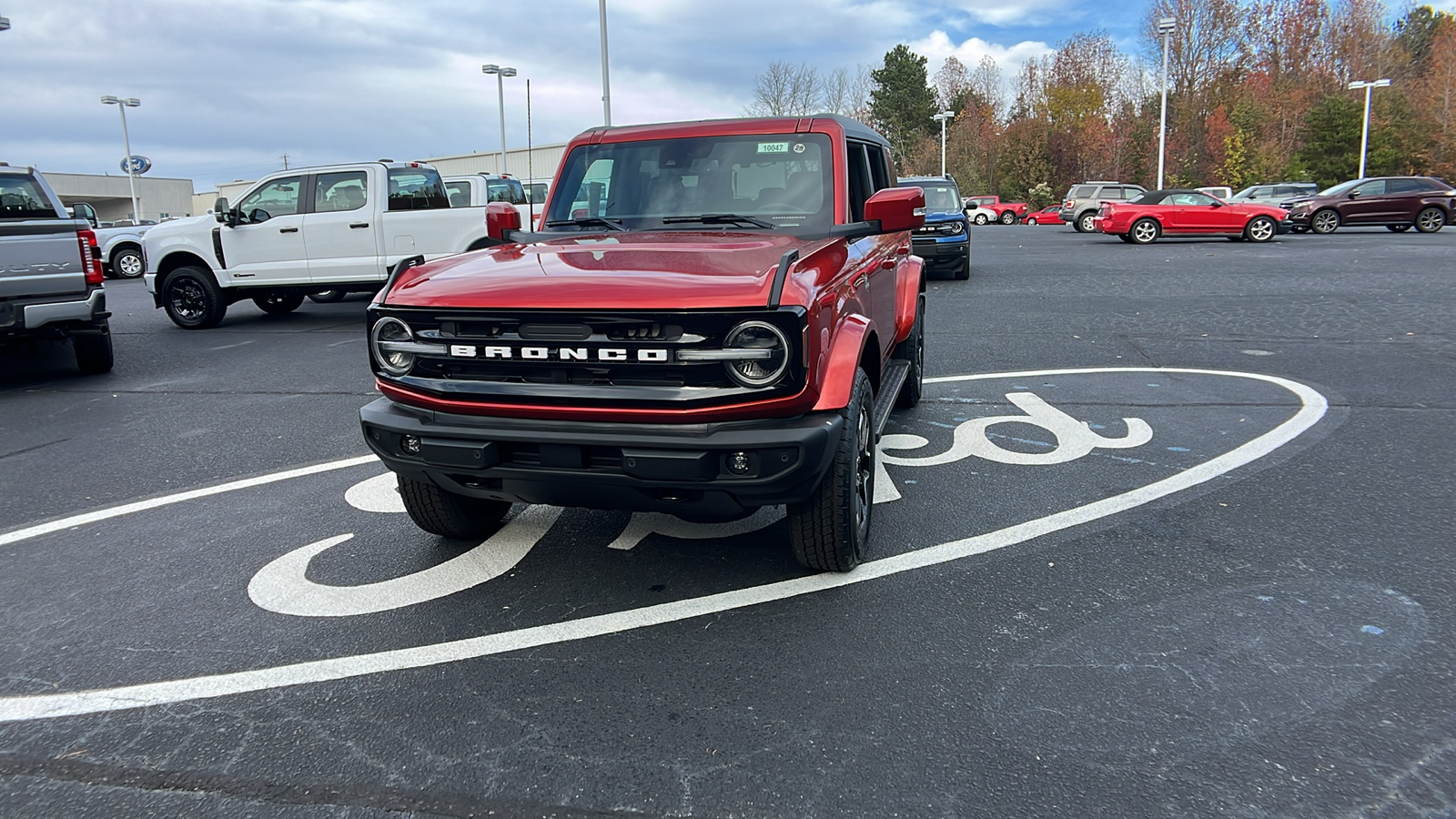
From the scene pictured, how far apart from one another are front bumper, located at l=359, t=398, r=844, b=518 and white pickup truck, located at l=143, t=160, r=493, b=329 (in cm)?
939

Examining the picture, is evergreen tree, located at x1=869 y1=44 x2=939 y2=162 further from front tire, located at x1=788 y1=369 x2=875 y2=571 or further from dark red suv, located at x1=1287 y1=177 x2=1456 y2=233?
front tire, located at x1=788 y1=369 x2=875 y2=571

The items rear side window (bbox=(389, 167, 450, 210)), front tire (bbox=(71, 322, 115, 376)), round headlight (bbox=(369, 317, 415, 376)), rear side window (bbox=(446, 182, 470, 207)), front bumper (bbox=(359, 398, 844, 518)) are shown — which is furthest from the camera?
rear side window (bbox=(446, 182, 470, 207))

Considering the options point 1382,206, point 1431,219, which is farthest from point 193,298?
point 1431,219

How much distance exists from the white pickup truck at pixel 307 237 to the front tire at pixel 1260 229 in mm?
21469

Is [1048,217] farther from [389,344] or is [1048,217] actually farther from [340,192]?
[389,344]

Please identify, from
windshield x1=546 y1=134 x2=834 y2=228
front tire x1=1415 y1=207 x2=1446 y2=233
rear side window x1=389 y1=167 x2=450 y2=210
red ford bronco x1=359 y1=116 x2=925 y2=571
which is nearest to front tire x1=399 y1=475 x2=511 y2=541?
red ford bronco x1=359 y1=116 x2=925 y2=571

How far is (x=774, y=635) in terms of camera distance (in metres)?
3.33

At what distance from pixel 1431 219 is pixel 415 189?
94.9ft

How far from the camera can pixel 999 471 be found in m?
5.24

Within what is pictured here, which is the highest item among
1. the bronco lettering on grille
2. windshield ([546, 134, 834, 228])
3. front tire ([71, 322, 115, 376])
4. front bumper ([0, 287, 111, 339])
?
windshield ([546, 134, 834, 228])

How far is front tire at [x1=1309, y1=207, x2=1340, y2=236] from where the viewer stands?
28.0 meters

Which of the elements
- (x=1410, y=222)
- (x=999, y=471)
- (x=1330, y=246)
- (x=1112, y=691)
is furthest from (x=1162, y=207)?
(x=1112, y=691)

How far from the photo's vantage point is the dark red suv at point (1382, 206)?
27.0 meters

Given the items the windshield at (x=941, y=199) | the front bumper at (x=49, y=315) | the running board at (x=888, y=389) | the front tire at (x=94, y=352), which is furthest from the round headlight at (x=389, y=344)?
the windshield at (x=941, y=199)
